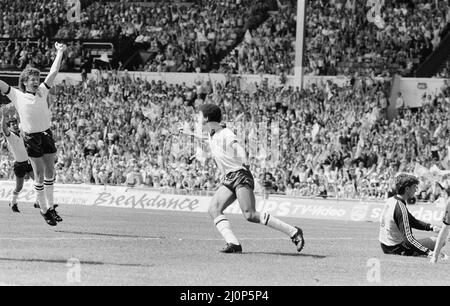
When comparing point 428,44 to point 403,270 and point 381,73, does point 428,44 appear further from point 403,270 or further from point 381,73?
point 403,270

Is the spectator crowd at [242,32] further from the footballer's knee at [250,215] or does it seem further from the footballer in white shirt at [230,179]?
the footballer's knee at [250,215]

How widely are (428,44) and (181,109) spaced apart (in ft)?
31.8

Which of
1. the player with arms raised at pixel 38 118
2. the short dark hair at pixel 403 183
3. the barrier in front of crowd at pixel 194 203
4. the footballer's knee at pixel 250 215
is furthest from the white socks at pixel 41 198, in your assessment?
the barrier in front of crowd at pixel 194 203

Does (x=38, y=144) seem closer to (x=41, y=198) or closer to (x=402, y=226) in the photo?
(x=41, y=198)

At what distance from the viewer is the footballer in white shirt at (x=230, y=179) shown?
1434 centimetres

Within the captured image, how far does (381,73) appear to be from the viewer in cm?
3856

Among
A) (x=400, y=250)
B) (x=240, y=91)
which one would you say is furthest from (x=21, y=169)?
(x=240, y=91)

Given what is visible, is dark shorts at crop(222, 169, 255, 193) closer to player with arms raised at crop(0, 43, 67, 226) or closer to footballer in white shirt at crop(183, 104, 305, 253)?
footballer in white shirt at crop(183, 104, 305, 253)

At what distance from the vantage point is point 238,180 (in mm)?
14391

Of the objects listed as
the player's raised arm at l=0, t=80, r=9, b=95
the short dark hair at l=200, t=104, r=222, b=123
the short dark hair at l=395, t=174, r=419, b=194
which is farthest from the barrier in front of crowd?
the player's raised arm at l=0, t=80, r=9, b=95

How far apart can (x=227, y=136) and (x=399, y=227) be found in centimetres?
292

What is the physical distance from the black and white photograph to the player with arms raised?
0.03 metres

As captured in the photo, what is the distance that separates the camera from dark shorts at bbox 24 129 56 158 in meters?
17.0
